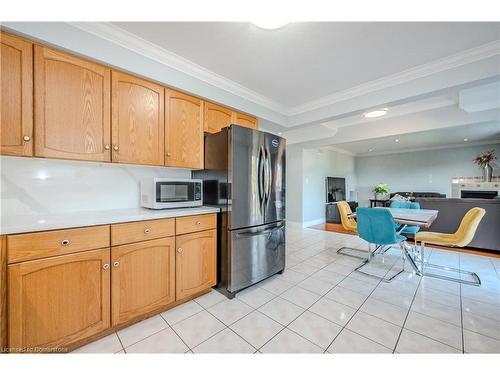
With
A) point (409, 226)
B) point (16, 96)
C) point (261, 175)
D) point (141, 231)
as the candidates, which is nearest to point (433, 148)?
point (409, 226)

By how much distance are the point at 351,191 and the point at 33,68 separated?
891cm

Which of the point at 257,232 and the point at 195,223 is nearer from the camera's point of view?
the point at 195,223

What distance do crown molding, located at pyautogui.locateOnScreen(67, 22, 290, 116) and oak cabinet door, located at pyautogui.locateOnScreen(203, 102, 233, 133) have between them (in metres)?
0.24

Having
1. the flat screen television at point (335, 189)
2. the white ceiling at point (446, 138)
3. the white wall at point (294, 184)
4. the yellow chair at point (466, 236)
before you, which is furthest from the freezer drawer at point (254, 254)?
the flat screen television at point (335, 189)

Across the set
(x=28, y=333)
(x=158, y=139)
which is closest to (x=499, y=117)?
(x=158, y=139)

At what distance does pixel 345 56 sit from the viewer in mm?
2059

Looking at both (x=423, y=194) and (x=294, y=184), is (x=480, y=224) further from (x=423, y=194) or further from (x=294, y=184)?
(x=423, y=194)

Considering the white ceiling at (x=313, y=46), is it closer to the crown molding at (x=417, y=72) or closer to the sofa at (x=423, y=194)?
the crown molding at (x=417, y=72)

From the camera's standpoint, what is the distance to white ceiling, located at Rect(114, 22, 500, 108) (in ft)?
5.54

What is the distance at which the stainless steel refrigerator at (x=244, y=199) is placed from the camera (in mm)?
2113

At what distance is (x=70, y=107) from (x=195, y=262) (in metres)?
1.65

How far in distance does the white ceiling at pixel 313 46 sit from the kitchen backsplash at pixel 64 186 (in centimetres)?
127

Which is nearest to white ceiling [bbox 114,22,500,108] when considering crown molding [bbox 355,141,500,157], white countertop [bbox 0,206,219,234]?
white countertop [bbox 0,206,219,234]

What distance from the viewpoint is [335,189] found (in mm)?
6969
